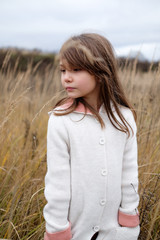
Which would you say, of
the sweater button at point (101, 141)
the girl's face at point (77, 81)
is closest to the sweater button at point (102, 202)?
the sweater button at point (101, 141)

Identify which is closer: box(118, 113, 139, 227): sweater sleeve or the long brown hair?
the long brown hair

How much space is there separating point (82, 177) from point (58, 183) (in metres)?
0.09

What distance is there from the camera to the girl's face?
914mm

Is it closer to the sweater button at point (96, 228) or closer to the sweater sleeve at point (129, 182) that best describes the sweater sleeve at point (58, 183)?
the sweater button at point (96, 228)

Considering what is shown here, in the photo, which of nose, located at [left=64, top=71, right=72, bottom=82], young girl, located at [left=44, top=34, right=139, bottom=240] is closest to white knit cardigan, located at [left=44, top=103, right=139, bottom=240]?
young girl, located at [left=44, top=34, right=139, bottom=240]

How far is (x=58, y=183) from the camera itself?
0.90 metres

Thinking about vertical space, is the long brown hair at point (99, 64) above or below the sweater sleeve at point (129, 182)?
above

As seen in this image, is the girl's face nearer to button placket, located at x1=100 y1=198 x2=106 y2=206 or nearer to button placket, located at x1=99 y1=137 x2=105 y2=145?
button placket, located at x1=99 y1=137 x2=105 y2=145

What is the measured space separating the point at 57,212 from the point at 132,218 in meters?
0.34

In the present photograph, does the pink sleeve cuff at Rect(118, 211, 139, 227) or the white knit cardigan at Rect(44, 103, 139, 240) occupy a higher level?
the white knit cardigan at Rect(44, 103, 139, 240)

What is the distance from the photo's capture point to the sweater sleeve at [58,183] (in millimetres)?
903

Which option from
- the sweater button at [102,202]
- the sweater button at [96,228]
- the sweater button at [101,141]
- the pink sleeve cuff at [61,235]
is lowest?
the sweater button at [96,228]

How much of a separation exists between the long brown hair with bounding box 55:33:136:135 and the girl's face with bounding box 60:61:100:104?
0.02m

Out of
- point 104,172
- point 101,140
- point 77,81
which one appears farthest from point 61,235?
point 77,81
